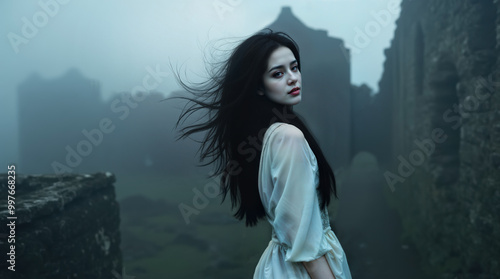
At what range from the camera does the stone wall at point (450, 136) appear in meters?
3.81

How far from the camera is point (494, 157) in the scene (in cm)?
360

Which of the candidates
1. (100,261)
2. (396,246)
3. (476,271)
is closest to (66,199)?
(100,261)

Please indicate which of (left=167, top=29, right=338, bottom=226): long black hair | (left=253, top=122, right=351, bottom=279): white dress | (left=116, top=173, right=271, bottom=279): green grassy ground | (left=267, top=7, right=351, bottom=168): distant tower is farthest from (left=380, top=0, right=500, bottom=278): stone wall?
(left=253, top=122, right=351, bottom=279): white dress

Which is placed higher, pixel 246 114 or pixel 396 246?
pixel 246 114

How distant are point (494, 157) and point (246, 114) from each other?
275 centimetres

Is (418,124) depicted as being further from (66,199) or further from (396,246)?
(66,199)

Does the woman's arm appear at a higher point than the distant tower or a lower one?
lower

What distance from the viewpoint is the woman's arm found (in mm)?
1394

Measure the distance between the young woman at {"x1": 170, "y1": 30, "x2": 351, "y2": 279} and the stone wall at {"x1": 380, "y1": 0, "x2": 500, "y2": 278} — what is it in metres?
2.57

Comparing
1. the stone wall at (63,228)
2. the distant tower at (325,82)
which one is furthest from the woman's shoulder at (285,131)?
the distant tower at (325,82)

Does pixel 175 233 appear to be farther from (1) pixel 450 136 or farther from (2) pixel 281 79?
(2) pixel 281 79

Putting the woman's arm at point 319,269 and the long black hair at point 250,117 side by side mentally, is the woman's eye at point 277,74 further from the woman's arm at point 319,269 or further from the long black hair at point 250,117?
the woman's arm at point 319,269

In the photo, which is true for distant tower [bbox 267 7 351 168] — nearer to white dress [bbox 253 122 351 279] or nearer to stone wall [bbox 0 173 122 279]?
stone wall [bbox 0 173 122 279]

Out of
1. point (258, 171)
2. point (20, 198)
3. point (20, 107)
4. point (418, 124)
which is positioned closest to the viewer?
point (258, 171)
